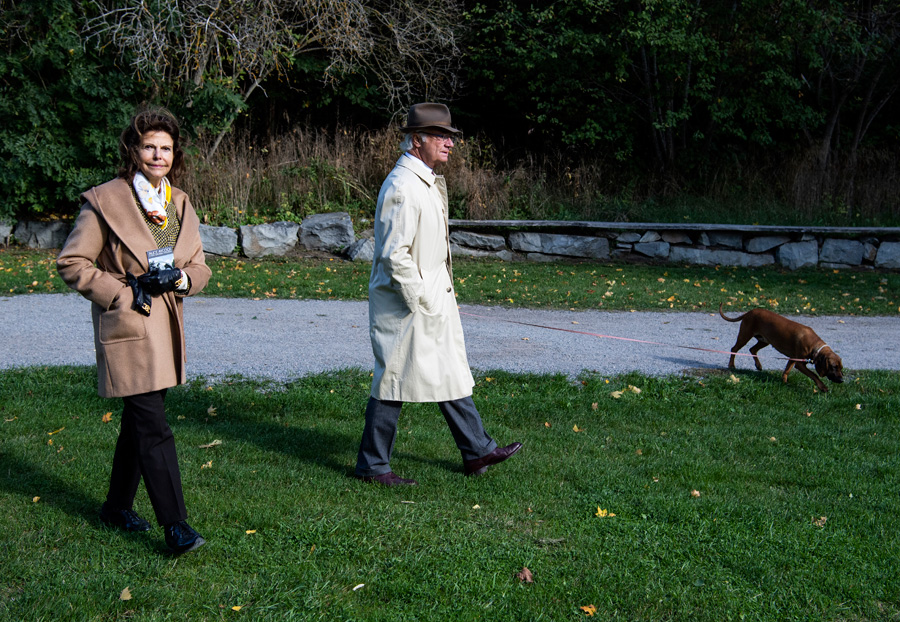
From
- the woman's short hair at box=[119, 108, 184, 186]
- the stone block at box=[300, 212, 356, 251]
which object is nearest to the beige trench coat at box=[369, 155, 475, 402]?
the woman's short hair at box=[119, 108, 184, 186]

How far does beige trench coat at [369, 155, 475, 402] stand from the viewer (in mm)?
4051

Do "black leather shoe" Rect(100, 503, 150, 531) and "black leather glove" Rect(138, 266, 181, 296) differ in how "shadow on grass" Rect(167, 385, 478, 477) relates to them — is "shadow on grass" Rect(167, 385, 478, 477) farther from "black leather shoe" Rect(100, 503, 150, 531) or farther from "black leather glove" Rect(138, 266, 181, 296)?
"black leather glove" Rect(138, 266, 181, 296)

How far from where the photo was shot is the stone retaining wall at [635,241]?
1429cm

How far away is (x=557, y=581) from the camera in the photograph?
3311mm

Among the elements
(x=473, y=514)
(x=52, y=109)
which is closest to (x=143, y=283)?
(x=473, y=514)

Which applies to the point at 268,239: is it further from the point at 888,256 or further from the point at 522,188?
the point at 888,256

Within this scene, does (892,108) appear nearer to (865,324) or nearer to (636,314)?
(865,324)

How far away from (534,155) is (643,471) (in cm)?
1512

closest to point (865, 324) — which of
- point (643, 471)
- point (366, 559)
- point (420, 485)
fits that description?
point (643, 471)

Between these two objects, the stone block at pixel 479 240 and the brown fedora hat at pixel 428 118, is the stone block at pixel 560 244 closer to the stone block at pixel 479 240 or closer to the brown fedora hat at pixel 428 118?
the stone block at pixel 479 240

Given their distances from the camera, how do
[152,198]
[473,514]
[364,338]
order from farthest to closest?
1. [364,338]
2. [473,514]
3. [152,198]

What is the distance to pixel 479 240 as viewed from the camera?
573 inches

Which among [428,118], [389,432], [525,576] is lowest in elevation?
[525,576]

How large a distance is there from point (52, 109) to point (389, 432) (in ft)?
42.5
